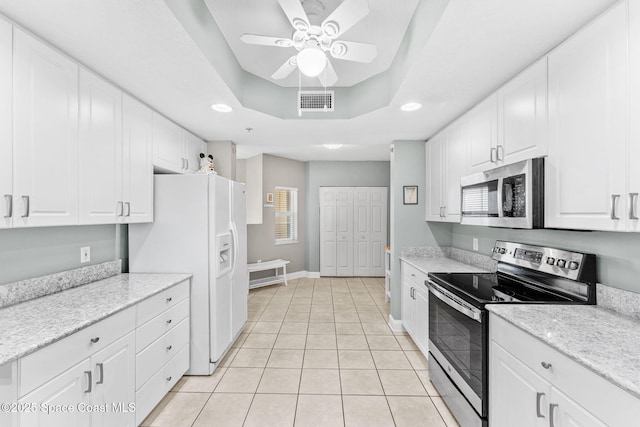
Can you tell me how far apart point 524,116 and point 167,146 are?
2958mm

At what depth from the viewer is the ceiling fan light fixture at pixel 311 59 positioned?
1593mm

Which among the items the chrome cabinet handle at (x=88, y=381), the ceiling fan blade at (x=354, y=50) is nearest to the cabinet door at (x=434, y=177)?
the ceiling fan blade at (x=354, y=50)

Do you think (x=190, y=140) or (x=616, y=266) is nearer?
(x=616, y=266)

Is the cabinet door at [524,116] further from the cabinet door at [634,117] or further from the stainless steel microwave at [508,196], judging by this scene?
the cabinet door at [634,117]

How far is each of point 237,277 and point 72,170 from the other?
1.88 m

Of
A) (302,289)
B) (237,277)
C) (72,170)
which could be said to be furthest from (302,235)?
(72,170)

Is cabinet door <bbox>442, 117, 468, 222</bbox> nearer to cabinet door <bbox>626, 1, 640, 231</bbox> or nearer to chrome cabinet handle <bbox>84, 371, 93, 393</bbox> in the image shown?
cabinet door <bbox>626, 1, 640, 231</bbox>

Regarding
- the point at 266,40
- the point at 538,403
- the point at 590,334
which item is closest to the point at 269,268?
the point at 266,40

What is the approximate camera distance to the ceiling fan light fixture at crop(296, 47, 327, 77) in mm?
1593

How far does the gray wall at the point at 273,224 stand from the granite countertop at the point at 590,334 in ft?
15.1

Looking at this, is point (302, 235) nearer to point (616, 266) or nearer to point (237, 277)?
point (237, 277)

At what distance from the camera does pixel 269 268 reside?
5.53 m

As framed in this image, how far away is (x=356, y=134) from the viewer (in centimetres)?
349

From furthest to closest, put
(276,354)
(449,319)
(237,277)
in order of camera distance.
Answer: (237,277)
(276,354)
(449,319)
